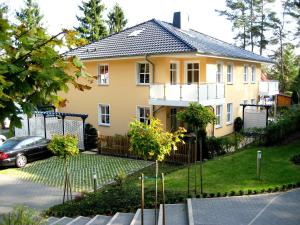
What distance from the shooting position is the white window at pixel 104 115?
25.4 metres

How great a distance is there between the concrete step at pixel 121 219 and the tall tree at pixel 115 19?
136ft

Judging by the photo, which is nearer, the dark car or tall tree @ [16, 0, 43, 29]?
the dark car

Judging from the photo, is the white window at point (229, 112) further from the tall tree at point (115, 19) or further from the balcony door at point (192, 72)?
the tall tree at point (115, 19)

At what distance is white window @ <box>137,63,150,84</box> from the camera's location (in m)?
23.2

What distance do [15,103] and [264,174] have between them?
12.8 m

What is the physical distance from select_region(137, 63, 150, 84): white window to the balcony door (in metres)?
2.75

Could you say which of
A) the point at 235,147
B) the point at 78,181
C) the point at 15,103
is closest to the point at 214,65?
the point at 235,147

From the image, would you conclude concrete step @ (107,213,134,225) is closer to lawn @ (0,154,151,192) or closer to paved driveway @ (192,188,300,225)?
paved driveway @ (192,188,300,225)

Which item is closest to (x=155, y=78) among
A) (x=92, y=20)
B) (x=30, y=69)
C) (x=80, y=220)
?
(x=80, y=220)

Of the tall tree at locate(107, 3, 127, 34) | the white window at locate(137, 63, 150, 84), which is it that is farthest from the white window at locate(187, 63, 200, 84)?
the tall tree at locate(107, 3, 127, 34)

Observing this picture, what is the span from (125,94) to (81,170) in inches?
296

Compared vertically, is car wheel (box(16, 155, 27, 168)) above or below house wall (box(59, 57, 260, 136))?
below

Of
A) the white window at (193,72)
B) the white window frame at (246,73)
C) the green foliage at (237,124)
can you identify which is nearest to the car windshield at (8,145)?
the white window at (193,72)

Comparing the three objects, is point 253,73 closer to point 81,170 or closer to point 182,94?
point 182,94
